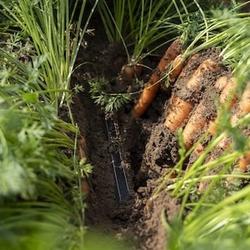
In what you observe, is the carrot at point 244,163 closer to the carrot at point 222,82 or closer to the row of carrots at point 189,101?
the row of carrots at point 189,101

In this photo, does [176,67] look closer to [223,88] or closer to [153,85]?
[153,85]

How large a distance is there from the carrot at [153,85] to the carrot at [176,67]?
0.05 meters

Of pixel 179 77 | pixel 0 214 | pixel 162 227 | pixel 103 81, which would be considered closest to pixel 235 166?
pixel 162 227

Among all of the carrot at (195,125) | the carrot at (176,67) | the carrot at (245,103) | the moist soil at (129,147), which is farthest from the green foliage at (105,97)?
the carrot at (245,103)

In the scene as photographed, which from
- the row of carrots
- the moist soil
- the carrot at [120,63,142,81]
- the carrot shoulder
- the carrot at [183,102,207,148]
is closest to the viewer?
the moist soil

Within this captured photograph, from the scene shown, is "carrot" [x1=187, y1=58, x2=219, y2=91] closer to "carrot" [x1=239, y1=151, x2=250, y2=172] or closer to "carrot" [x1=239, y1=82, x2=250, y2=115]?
"carrot" [x1=239, y1=82, x2=250, y2=115]

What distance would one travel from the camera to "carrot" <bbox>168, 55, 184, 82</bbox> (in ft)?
8.19

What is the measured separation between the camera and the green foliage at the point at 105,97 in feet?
8.23

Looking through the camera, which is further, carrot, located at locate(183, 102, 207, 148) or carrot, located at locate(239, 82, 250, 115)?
carrot, located at locate(183, 102, 207, 148)

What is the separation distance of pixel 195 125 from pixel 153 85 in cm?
30

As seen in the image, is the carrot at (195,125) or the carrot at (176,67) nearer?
the carrot at (195,125)

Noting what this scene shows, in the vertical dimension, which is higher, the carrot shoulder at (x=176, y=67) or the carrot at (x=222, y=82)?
the carrot shoulder at (x=176, y=67)

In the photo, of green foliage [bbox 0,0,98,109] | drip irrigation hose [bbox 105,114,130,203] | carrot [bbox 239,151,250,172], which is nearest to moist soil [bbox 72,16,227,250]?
drip irrigation hose [bbox 105,114,130,203]

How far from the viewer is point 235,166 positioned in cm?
216
